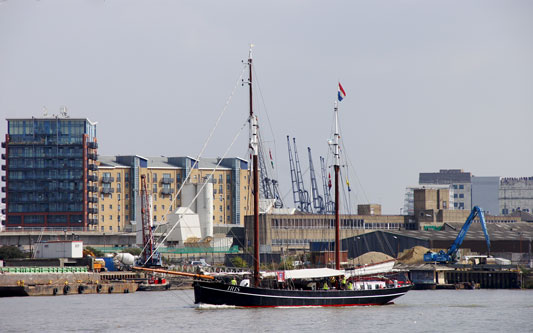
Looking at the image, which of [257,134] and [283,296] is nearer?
[283,296]

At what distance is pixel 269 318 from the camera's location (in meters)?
84.3

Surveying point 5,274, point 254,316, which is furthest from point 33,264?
point 254,316

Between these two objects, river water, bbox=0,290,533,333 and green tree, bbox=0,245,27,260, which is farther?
green tree, bbox=0,245,27,260

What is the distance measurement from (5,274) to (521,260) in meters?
101

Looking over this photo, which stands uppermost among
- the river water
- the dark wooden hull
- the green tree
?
the green tree

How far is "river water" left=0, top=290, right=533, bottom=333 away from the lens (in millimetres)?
79062

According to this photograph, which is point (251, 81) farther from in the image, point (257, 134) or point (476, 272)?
point (476, 272)

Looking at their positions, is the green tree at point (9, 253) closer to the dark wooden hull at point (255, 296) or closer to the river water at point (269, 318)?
the river water at point (269, 318)

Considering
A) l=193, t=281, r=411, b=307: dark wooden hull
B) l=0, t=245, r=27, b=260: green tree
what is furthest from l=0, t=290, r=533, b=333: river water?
l=0, t=245, r=27, b=260: green tree

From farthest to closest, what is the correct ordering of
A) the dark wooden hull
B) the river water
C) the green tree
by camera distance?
1. the green tree
2. the dark wooden hull
3. the river water

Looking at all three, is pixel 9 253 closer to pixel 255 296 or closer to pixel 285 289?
pixel 285 289

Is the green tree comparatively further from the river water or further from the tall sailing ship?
the tall sailing ship

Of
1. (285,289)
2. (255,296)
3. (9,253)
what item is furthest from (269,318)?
(9,253)

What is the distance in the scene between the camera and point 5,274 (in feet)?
462
